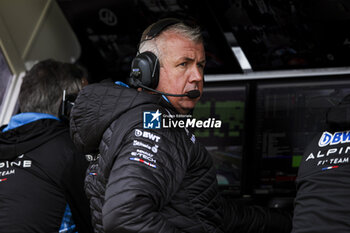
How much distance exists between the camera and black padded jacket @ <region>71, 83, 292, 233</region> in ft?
3.92

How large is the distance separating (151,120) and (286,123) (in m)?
1.13

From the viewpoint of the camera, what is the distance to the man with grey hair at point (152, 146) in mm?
1207

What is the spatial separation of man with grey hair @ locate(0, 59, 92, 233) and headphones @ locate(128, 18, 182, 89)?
2.00ft

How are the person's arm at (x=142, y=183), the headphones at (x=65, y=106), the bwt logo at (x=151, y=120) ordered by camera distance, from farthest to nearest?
the headphones at (x=65, y=106)
the bwt logo at (x=151, y=120)
the person's arm at (x=142, y=183)

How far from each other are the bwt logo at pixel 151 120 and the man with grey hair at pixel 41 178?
77 cm

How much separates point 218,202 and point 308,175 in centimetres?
29

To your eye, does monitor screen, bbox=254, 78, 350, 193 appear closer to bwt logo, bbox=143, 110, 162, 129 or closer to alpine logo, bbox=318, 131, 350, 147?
alpine logo, bbox=318, 131, 350, 147

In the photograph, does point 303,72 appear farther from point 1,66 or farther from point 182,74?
point 1,66

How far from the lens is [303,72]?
2297mm

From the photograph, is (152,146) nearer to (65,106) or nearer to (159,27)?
(159,27)

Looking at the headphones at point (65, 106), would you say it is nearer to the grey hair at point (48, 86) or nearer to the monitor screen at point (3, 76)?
the grey hair at point (48, 86)

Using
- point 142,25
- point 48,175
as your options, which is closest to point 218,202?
point 48,175

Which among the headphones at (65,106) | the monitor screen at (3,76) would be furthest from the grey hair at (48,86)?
the monitor screen at (3,76)

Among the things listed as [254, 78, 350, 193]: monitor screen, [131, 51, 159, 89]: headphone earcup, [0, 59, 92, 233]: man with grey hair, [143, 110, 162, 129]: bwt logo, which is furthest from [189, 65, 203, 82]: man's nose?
[254, 78, 350, 193]: monitor screen
